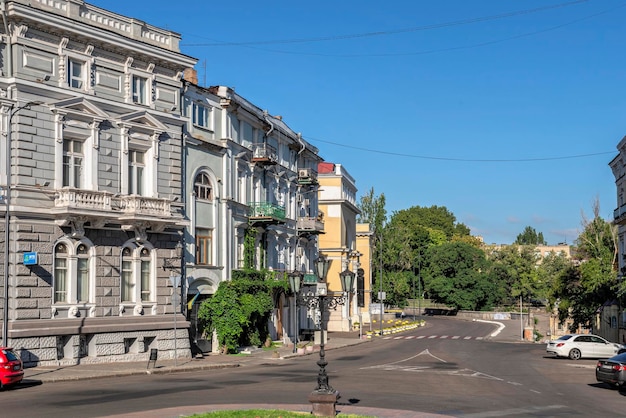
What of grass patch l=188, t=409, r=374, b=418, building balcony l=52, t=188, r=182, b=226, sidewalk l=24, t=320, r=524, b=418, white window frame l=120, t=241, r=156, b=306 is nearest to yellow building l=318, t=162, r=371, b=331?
sidewalk l=24, t=320, r=524, b=418

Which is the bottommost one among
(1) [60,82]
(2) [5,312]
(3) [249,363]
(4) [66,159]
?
(3) [249,363]

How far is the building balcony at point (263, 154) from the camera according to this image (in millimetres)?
51969

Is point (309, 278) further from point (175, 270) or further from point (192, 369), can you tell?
point (192, 369)

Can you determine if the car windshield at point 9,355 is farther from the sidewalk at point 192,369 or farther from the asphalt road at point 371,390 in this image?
the sidewalk at point 192,369

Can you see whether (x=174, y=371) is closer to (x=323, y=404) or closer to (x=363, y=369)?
(x=363, y=369)

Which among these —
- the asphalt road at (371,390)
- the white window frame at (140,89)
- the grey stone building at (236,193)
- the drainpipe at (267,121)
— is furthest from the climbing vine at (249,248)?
the white window frame at (140,89)

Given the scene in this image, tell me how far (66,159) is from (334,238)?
158 feet

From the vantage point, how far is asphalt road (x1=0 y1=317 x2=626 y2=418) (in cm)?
2291

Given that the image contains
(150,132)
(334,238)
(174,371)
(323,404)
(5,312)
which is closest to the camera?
(323,404)

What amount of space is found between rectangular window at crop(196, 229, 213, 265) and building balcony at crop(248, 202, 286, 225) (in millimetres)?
5463

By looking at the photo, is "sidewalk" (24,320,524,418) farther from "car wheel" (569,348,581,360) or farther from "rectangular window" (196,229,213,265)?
"car wheel" (569,348,581,360)

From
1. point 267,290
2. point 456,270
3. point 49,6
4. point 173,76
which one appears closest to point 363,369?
point 267,290

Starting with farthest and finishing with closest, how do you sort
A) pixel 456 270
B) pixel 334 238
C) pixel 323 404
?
1. pixel 456 270
2. pixel 334 238
3. pixel 323 404

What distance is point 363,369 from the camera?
123ft
